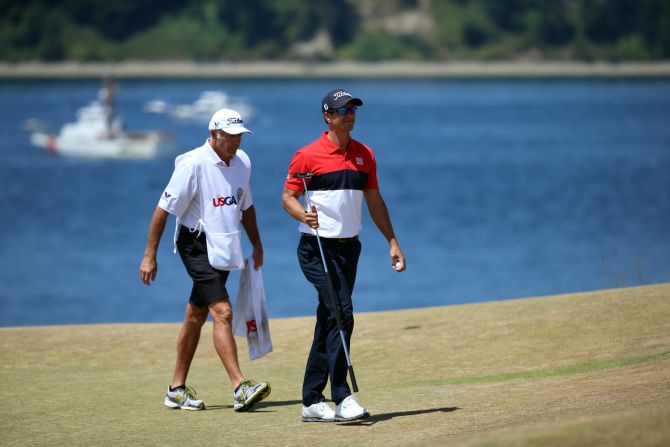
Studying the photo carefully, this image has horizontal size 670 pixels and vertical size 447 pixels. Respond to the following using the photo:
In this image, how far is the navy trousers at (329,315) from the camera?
9031mm

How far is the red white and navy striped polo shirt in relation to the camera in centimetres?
906

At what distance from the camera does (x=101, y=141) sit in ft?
256

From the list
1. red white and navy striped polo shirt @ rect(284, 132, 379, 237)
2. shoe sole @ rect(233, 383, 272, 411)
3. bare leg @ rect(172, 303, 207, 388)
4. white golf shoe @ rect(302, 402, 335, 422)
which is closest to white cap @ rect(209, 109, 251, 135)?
red white and navy striped polo shirt @ rect(284, 132, 379, 237)

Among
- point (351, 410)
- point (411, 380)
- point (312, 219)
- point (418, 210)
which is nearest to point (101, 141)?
point (418, 210)

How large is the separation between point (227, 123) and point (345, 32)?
151m

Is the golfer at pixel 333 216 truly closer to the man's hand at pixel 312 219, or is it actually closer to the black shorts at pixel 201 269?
the man's hand at pixel 312 219

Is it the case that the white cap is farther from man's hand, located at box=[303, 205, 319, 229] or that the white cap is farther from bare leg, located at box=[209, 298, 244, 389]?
bare leg, located at box=[209, 298, 244, 389]

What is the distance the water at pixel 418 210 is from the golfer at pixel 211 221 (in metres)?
8.13

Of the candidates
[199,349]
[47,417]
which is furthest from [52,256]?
[47,417]

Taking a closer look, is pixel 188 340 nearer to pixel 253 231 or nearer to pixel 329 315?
pixel 253 231

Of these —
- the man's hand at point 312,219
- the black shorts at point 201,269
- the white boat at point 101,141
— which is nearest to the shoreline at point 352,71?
the white boat at point 101,141

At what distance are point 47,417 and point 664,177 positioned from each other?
194 feet

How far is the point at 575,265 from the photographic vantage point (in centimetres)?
3894

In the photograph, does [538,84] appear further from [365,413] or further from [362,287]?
[365,413]
